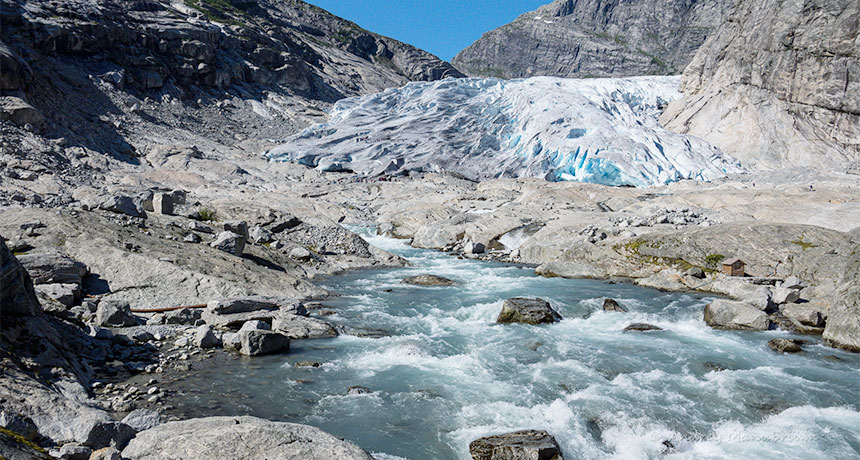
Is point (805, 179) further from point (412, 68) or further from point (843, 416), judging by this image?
point (412, 68)

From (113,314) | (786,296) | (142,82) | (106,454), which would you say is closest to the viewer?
(106,454)

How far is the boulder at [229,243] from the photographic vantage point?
1378cm

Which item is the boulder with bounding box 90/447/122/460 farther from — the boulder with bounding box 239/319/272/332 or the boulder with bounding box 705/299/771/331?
the boulder with bounding box 705/299/771/331

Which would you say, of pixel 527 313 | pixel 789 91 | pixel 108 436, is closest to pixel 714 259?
pixel 527 313

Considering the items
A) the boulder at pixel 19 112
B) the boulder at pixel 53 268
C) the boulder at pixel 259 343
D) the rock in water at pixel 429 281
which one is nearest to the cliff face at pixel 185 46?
the boulder at pixel 19 112

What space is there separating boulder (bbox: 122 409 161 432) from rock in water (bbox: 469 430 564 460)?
351cm

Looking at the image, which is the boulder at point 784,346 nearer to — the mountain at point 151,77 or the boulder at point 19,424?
the boulder at point 19,424

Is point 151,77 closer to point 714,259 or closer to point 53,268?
point 53,268

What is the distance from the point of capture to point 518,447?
582 centimetres

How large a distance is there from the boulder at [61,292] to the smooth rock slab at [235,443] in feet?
18.5

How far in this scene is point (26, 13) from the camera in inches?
1681

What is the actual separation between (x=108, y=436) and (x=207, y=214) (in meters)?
15.4

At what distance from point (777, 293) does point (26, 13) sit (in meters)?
55.7

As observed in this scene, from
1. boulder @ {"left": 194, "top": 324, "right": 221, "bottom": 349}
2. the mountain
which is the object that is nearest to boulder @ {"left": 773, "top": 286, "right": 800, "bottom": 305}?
boulder @ {"left": 194, "top": 324, "right": 221, "bottom": 349}
